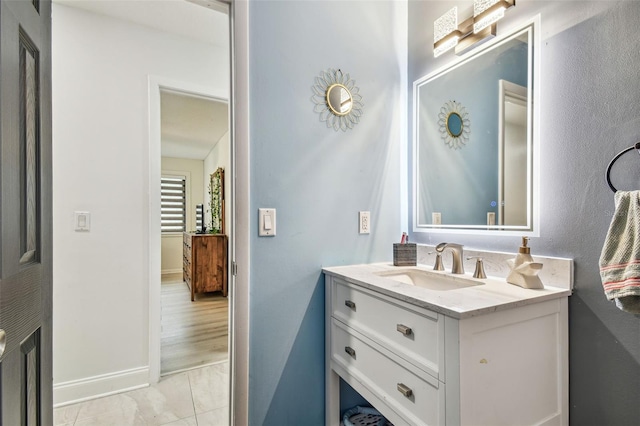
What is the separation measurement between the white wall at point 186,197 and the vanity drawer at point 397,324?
5601mm

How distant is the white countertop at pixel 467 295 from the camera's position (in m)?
0.87

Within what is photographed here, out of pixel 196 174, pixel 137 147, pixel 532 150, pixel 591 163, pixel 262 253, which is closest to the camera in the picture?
pixel 591 163

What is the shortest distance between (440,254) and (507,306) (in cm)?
56

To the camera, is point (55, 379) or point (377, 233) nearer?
point (377, 233)

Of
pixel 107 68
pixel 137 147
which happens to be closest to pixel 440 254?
pixel 137 147

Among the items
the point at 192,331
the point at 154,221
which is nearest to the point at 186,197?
the point at 192,331

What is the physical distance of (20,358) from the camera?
77 centimetres

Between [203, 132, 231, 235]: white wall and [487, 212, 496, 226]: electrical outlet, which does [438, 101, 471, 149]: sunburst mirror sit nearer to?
[487, 212, 496, 226]: electrical outlet

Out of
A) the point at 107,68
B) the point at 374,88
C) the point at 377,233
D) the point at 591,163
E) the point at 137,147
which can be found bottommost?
the point at 377,233

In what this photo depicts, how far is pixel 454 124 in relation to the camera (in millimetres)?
1584

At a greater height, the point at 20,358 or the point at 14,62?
the point at 14,62

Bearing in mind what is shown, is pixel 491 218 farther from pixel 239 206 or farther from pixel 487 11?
pixel 239 206

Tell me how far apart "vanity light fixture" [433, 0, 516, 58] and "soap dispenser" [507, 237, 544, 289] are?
2.95 ft

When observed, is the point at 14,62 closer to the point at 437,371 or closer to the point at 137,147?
the point at 437,371
